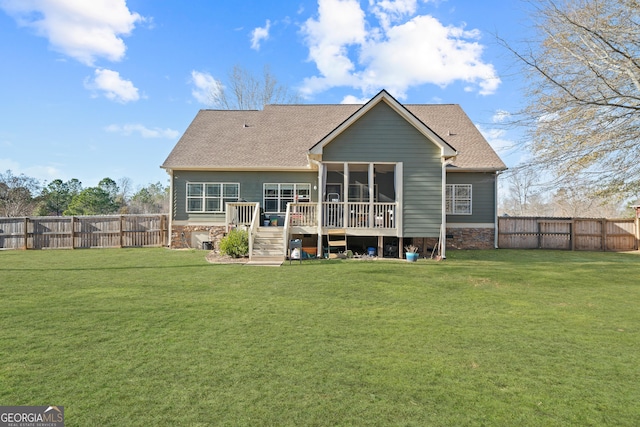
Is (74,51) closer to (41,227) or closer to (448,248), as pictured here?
(41,227)

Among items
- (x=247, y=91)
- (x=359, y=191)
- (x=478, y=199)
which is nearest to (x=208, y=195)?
(x=359, y=191)

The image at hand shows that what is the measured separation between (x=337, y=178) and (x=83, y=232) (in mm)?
12826

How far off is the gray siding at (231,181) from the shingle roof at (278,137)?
0.49 meters

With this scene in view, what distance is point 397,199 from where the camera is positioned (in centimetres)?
1271

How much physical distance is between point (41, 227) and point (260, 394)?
1839 cm

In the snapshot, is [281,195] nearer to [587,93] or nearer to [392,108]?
[392,108]

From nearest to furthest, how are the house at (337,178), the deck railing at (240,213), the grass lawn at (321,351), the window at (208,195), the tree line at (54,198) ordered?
the grass lawn at (321,351), the house at (337,178), the deck railing at (240,213), the window at (208,195), the tree line at (54,198)

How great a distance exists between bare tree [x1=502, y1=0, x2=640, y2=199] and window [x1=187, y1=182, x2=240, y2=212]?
1241 centimetres

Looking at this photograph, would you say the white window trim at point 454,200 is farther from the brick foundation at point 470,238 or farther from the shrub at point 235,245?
the shrub at point 235,245

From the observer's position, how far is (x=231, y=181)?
15844mm

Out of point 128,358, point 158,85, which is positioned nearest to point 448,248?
point 128,358

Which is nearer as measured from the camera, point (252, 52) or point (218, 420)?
point (218, 420)

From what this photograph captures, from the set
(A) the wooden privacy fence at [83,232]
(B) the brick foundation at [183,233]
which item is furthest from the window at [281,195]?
(A) the wooden privacy fence at [83,232]

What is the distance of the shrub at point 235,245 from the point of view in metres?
12.0
